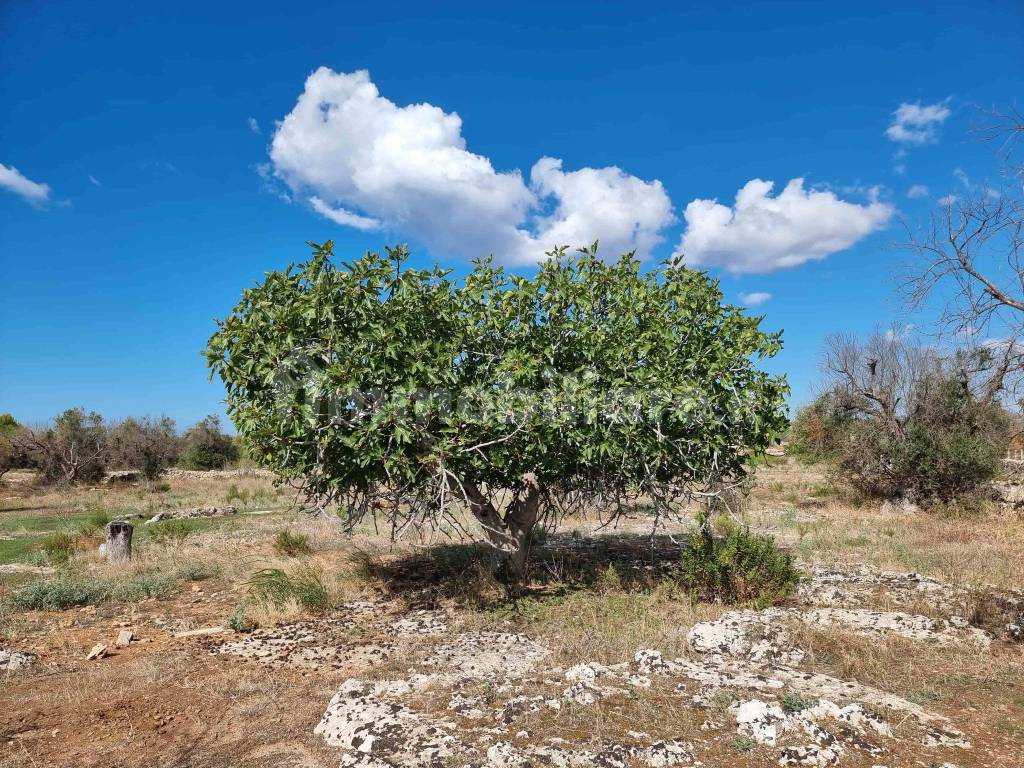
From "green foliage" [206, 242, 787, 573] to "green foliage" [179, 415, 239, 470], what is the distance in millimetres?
37938

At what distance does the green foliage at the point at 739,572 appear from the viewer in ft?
27.7

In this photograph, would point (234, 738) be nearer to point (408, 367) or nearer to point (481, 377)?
point (408, 367)

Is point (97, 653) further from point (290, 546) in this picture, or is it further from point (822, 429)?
point (822, 429)

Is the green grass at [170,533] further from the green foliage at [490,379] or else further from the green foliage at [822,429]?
the green foliage at [822,429]

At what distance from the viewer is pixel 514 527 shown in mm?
9992

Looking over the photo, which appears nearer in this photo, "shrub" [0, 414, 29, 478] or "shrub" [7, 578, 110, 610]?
"shrub" [7, 578, 110, 610]

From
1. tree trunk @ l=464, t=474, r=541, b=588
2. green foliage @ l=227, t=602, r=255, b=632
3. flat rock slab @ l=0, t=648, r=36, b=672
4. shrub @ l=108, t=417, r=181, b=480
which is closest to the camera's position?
flat rock slab @ l=0, t=648, r=36, b=672

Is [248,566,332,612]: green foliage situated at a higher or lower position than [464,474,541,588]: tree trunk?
lower

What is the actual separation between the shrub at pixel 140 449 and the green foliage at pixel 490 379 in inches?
1301

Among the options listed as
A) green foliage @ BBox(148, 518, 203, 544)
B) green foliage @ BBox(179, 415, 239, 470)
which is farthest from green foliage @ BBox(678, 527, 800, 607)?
green foliage @ BBox(179, 415, 239, 470)

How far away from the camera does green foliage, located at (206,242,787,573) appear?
7406 mm

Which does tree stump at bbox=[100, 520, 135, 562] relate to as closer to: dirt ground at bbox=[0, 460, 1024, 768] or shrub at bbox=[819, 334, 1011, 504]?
dirt ground at bbox=[0, 460, 1024, 768]

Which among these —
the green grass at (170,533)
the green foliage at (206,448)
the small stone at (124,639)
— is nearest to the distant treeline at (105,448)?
the green foliage at (206,448)

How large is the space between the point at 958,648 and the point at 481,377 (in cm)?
633
